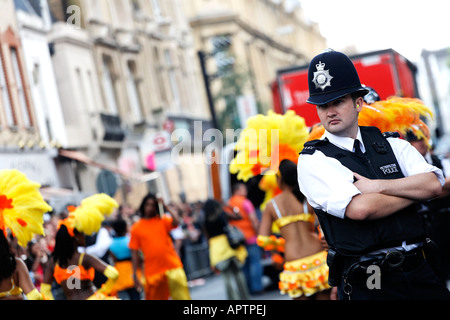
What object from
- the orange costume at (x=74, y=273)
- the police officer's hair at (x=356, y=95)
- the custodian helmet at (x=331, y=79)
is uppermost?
the custodian helmet at (x=331, y=79)

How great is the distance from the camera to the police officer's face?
4.11 metres

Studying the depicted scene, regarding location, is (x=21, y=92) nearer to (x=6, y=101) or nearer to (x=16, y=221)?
(x=6, y=101)

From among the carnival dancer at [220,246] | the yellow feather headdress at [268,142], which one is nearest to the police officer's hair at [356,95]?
the yellow feather headdress at [268,142]

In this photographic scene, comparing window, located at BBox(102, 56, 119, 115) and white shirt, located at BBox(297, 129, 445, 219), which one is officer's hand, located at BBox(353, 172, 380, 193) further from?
window, located at BBox(102, 56, 119, 115)

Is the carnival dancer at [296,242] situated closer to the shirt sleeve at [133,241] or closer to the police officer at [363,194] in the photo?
the police officer at [363,194]

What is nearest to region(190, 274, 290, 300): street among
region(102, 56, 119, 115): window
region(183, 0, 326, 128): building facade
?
region(102, 56, 119, 115): window

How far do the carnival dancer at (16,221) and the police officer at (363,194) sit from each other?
2.86 meters

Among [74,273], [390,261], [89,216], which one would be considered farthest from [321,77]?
[89,216]

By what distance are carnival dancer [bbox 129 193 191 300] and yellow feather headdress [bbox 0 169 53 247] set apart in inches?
153

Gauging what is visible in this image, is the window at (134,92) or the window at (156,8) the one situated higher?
the window at (156,8)

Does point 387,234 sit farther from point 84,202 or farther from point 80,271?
point 84,202

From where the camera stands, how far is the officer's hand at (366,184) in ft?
12.8

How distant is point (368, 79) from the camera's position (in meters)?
14.9
